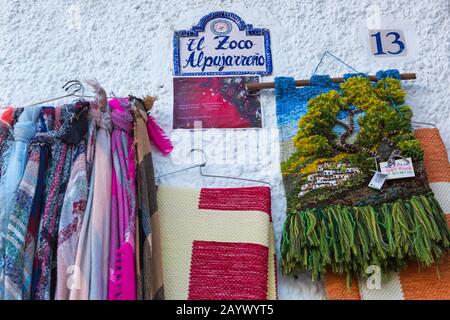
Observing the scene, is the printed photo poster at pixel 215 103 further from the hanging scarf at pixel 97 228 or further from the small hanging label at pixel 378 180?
the small hanging label at pixel 378 180

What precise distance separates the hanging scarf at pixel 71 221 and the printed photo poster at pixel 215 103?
350 millimetres

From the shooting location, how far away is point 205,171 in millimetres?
1454

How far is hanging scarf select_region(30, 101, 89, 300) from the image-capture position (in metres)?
1.16

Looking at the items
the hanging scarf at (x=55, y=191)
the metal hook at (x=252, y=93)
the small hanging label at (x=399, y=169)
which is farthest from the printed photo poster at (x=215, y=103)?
the small hanging label at (x=399, y=169)

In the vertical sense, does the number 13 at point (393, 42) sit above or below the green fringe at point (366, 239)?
above

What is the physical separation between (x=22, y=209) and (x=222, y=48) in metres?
0.84

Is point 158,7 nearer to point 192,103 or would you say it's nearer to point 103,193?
point 192,103

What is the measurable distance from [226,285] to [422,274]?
0.51m

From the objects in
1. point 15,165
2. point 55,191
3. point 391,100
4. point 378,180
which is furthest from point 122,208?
point 391,100

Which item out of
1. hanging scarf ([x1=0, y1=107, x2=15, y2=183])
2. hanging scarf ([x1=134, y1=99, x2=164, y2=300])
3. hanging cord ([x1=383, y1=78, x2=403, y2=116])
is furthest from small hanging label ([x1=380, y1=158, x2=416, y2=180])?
hanging scarf ([x1=0, y1=107, x2=15, y2=183])

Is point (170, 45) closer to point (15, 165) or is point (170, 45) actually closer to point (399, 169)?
point (15, 165)

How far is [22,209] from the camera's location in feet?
4.04

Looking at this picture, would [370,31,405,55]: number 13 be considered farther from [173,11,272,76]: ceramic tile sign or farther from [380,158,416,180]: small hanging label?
[380,158,416,180]: small hanging label

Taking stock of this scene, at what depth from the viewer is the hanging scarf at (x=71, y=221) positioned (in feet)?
3.77
